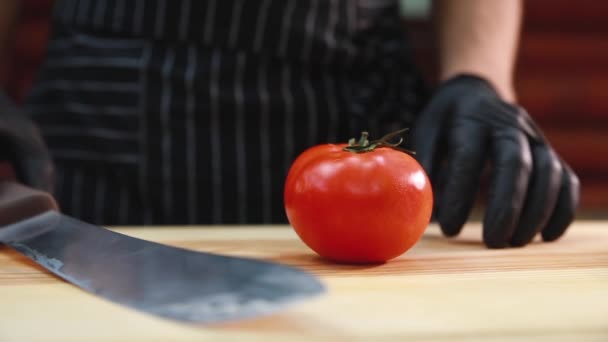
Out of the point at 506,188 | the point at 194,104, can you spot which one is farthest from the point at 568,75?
the point at 506,188

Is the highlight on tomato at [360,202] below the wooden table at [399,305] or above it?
above

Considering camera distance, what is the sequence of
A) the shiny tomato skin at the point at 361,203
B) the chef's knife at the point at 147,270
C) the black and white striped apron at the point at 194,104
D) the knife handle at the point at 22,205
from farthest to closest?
the black and white striped apron at the point at 194,104
the knife handle at the point at 22,205
the shiny tomato skin at the point at 361,203
the chef's knife at the point at 147,270

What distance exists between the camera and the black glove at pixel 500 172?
2.82 ft

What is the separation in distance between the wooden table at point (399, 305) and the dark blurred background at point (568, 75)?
6.13 ft

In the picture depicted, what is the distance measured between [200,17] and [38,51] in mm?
1367

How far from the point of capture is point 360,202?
0.68m

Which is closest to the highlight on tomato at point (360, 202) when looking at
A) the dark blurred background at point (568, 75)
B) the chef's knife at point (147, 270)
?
the chef's knife at point (147, 270)

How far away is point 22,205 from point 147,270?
29cm

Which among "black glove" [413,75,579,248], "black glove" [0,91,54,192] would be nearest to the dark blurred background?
"black glove" [413,75,579,248]

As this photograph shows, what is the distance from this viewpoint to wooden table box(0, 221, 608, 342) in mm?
491

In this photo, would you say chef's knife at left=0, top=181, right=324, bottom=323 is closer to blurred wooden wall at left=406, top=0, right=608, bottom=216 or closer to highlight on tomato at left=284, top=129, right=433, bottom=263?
highlight on tomato at left=284, top=129, right=433, bottom=263

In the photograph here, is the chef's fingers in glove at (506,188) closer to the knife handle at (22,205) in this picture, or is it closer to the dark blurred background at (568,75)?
the knife handle at (22,205)

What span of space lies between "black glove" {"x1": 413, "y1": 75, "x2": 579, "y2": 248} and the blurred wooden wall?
5.23ft

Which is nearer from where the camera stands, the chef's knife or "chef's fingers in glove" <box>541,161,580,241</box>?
the chef's knife
